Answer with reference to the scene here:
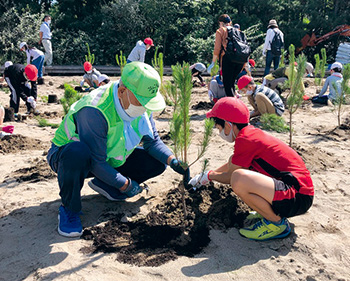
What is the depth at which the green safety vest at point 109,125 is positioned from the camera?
2.79 metres

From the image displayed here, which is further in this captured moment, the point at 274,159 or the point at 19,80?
the point at 19,80

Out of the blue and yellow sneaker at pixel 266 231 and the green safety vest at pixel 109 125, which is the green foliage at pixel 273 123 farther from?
the green safety vest at pixel 109 125

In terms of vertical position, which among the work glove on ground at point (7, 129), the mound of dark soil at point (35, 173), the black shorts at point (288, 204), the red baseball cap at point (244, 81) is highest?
the red baseball cap at point (244, 81)

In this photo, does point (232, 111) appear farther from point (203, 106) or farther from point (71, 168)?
point (203, 106)

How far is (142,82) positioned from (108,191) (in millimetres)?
1120

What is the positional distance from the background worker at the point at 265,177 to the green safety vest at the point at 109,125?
747 millimetres

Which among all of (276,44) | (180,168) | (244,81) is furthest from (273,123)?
(276,44)

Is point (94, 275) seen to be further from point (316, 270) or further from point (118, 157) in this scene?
point (316, 270)

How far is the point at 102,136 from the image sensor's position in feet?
9.10

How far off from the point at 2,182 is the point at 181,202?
1912 millimetres

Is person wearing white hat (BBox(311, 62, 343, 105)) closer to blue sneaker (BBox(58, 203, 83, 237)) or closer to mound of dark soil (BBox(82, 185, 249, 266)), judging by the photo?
mound of dark soil (BBox(82, 185, 249, 266))

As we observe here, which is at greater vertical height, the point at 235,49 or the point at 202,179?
the point at 235,49

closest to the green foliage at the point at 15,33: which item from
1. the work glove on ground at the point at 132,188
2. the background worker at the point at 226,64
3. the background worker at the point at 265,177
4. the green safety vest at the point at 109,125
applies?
the background worker at the point at 226,64

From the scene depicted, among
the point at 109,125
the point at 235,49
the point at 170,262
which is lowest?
the point at 170,262
